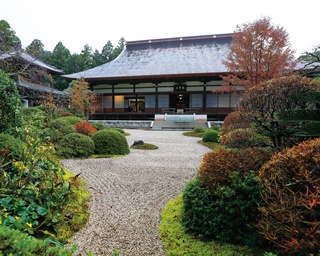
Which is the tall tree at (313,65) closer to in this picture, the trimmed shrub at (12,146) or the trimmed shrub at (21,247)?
the trimmed shrub at (21,247)

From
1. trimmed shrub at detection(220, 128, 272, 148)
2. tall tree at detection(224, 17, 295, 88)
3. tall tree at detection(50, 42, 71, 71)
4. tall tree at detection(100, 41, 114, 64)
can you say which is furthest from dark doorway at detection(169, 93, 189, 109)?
tall tree at detection(100, 41, 114, 64)

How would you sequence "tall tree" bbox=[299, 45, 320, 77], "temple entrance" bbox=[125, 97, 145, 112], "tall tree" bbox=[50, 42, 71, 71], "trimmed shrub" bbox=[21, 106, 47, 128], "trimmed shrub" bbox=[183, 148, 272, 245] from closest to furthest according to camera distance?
1. "trimmed shrub" bbox=[183, 148, 272, 245]
2. "tall tree" bbox=[299, 45, 320, 77]
3. "trimmed shrub" bbox=[21, 106, 47, 128]
4. "temple entrance" bbox=[125, 97, 145, 112]
5. "tall tree" bbox=[50, 42, 71, 71]

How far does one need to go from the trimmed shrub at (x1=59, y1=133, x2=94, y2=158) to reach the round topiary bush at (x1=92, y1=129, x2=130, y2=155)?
0.37m

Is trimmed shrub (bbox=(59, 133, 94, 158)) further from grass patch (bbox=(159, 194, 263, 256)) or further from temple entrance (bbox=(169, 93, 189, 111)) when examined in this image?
temple entrance (bbox=(169, 93, 189, 111))

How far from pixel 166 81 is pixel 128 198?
16.7m

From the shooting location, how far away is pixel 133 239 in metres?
2.47

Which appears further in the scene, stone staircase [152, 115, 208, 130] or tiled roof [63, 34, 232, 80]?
tiled roof [63, 34, 232, 80]

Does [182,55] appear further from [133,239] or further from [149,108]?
[133,239]

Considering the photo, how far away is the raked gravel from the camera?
7.88ft

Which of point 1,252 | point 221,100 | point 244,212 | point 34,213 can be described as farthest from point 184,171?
point 221,100

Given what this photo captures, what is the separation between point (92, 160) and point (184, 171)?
2695 millimetres

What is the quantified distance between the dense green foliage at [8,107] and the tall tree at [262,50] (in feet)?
29.5

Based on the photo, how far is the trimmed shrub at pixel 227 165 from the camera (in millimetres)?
2564

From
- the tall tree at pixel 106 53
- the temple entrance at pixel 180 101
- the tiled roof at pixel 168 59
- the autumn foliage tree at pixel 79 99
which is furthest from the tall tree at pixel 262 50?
the tall tree at pixel 106 53
